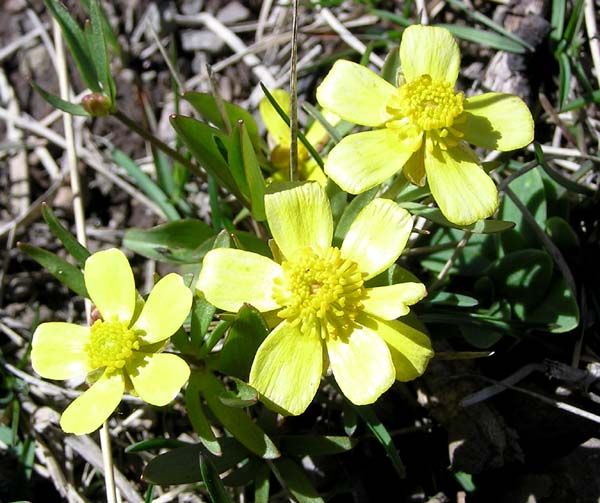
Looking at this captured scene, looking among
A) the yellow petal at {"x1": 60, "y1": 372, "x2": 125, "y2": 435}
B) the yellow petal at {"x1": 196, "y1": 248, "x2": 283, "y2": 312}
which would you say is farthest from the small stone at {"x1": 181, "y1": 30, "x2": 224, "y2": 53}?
A: the yellow petal at {"x1": 60, "y1": 372, "x2": 125, "y2": 435}

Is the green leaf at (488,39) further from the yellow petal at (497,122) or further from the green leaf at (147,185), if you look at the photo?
the green leaf at (147,185)

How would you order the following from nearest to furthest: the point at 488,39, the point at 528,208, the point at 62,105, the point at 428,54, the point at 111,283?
the point at 111,283
the point at 428,54
the point at 62,105
the point at 528,208
the point at 488,39

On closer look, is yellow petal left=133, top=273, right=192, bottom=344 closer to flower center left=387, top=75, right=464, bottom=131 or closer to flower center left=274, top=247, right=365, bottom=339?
flower center left=274, top=247, right=365, bottom=339

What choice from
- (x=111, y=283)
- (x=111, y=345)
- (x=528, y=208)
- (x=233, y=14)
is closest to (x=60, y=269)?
(x=111, y=283)

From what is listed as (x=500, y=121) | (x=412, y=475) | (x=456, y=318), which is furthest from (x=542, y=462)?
(x=500, y=121)

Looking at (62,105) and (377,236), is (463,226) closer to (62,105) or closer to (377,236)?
(377,236)

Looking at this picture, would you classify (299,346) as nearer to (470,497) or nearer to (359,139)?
(359,139)

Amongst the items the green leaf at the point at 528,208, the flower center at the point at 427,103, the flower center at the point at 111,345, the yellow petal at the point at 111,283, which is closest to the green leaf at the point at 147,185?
the yellow petal at the point at 111,283
